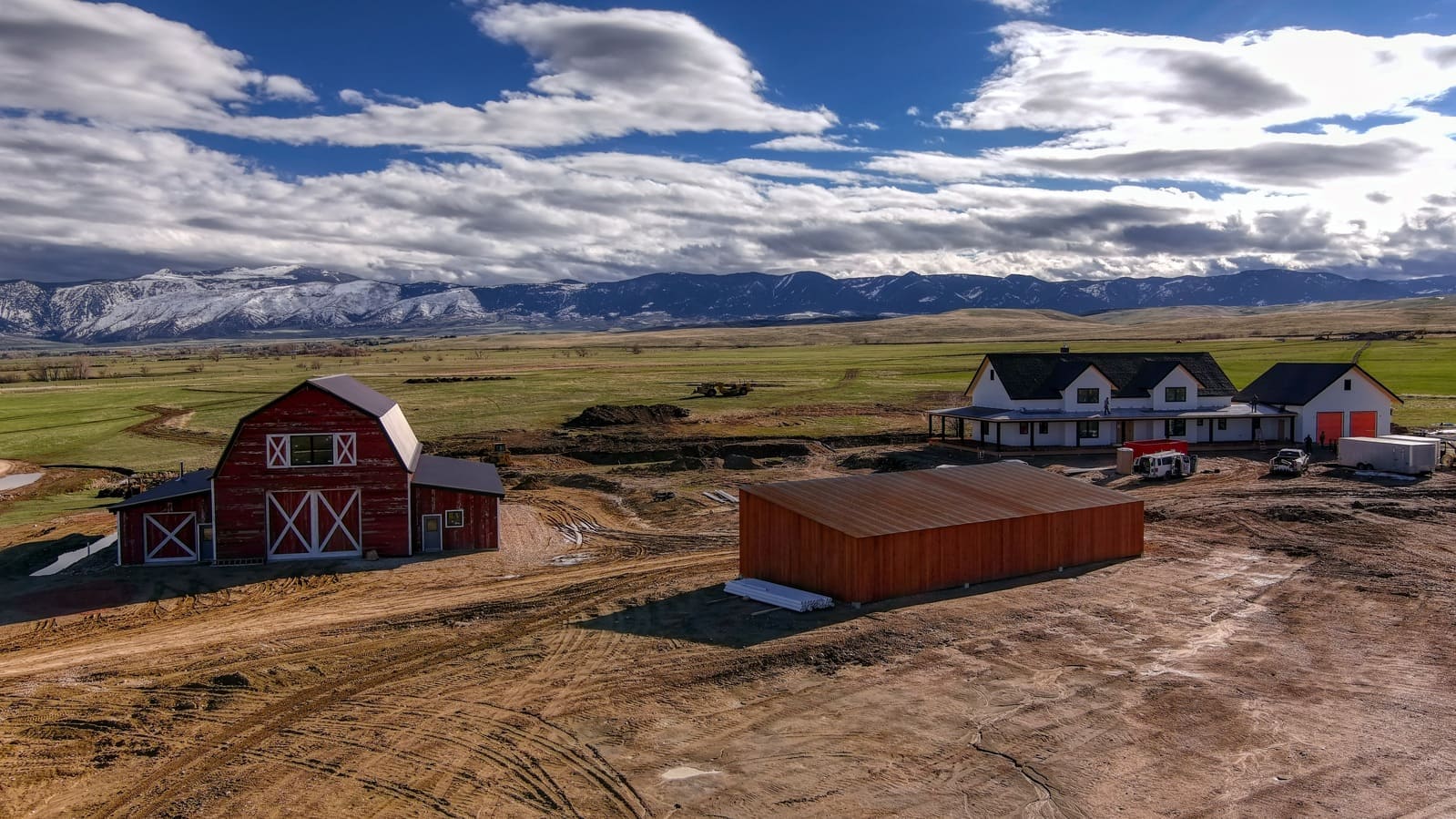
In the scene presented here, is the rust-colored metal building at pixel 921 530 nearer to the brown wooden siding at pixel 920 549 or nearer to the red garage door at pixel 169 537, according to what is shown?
the brown wooden siding at pixel 920 549

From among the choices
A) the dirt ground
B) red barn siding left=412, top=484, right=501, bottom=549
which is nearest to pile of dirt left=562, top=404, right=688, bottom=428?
red barn siding left=412, top=484, right=501, bottom=549

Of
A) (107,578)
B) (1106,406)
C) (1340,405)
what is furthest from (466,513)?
(1340,405)

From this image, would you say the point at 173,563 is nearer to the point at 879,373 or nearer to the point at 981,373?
the point at 981,373

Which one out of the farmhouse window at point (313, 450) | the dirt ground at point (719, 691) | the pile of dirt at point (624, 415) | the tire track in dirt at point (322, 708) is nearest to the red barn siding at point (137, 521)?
the dirt ground at point (719, 691)

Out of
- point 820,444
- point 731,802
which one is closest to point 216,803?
point 731,802

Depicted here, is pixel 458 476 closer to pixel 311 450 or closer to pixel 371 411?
pixel 371 411

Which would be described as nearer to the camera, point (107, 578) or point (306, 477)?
point (107, 578)
